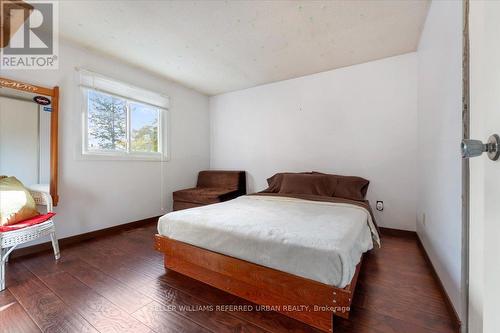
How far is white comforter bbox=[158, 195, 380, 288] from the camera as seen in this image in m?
1.15

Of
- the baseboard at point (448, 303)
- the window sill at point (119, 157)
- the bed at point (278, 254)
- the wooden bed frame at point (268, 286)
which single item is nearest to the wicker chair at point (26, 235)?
the window sill at point (119, 157)

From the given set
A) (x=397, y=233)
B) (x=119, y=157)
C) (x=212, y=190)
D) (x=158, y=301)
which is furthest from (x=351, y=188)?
(x=119, y=157)

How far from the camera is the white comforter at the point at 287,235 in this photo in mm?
1146

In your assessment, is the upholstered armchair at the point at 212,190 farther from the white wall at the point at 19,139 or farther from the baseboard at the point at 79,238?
the white wall at the point at 19,139

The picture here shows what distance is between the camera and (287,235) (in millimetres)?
1329

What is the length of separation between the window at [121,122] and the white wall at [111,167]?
5.0 inches

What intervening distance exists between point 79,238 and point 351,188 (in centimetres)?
358

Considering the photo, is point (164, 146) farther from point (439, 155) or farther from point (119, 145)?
point (439, 155)

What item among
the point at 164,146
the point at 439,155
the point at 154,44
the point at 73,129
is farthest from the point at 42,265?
the point at 439,155

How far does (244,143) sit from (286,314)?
319 centimetres

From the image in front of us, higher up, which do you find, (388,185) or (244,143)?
(244,143)

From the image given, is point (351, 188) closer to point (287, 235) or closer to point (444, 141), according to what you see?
point (444, 141)

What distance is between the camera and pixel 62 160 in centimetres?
242

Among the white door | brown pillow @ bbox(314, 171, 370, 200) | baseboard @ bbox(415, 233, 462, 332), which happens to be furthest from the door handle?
brown pillow @ bbox(314, 171, 370, 200)
